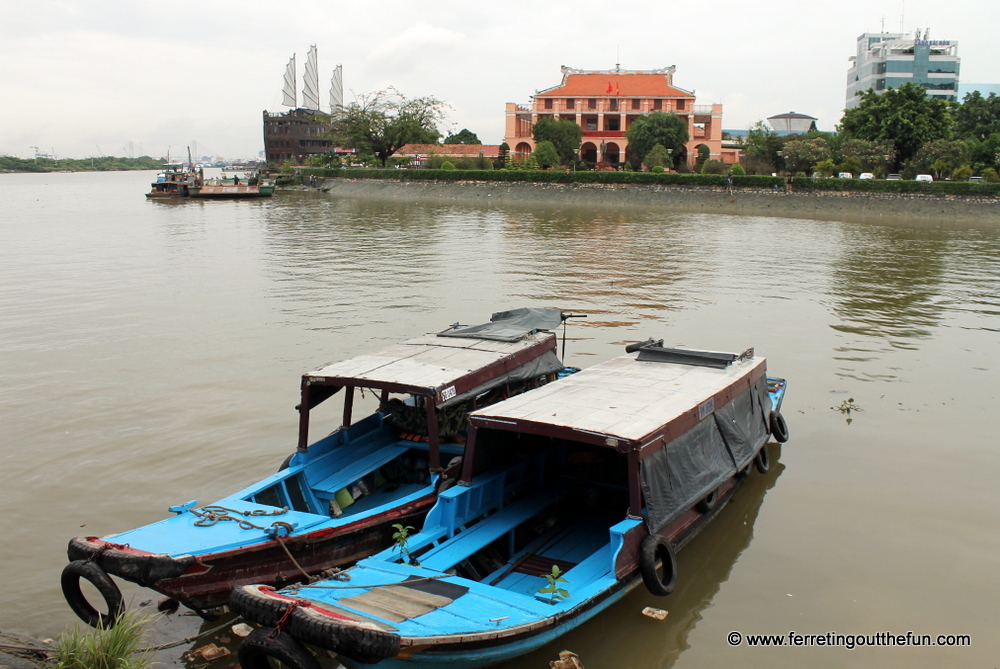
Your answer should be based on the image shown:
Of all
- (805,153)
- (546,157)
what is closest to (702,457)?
(805,153)

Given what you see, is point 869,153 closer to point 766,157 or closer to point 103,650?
point 766,157

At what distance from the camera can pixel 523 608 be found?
5.28 meters

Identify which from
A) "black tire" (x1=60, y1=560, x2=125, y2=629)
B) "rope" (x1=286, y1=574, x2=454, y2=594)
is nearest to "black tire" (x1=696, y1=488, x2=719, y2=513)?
"rope" (x1=286, y1=574, x2=454, y2=594)

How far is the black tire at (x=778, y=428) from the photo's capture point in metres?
9.69

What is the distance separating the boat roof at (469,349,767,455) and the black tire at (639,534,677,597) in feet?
2.50

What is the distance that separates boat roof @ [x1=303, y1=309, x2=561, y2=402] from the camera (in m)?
7.40

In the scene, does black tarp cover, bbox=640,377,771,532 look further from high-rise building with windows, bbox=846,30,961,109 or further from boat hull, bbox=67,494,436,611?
high-rise building with windows, bbox=846,30,961,109

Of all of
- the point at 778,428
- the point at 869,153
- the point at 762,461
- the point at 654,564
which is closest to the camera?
the point at 654,564

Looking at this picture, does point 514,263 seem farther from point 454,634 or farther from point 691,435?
point 454,634

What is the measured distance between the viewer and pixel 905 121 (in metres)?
51.6

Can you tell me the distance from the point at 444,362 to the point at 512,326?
6.53 feet

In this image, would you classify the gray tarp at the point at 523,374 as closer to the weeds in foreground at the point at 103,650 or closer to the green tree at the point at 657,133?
the weeds in foreground at the point at 103,650

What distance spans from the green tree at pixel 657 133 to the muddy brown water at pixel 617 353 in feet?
110

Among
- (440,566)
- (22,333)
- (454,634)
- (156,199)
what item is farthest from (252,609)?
(156,199)
